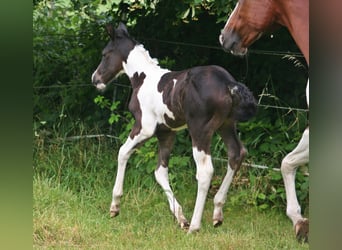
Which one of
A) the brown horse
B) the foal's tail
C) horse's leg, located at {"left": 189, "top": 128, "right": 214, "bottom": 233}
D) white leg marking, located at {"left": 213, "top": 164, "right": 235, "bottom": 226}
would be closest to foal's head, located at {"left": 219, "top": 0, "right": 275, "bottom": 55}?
the brown horse

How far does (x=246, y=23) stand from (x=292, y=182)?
925 mm

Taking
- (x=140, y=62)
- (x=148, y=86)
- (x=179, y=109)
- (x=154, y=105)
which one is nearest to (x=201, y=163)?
(x=179, y=109)

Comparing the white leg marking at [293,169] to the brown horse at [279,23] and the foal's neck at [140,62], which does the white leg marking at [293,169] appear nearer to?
the brown horse at [279,23]

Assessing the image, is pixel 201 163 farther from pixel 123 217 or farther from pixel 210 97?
pixel 123 217

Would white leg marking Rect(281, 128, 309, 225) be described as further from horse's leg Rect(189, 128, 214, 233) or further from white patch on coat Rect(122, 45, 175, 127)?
white patch on coat Rect(122, 45, 175, 127)

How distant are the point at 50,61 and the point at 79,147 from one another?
1.16 meters

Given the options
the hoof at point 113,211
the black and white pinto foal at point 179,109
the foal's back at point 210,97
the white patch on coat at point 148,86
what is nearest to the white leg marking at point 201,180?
the black and white pinto foal at point 179,109

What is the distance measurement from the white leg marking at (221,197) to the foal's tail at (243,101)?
36 cm

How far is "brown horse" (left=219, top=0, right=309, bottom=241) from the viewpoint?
293cm

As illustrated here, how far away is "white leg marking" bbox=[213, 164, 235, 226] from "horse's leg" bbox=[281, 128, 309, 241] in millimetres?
315

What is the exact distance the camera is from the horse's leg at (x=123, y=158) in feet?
12.1

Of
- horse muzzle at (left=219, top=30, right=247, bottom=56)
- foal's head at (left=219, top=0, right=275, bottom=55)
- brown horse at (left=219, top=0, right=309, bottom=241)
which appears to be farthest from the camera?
horse muzzle at (left=219, top=30, right=247, bottom=56)
